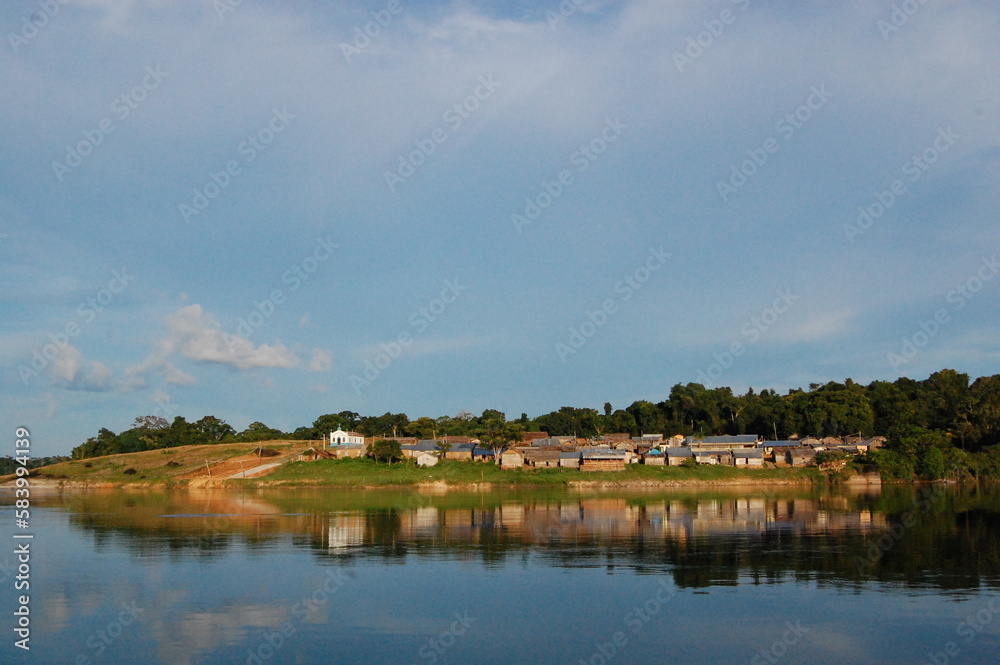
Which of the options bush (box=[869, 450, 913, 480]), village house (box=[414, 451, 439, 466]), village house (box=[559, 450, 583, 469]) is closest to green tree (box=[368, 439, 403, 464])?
village house (box=[414, 451, 439, 466])

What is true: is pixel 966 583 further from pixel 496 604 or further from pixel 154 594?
pixel 154 594

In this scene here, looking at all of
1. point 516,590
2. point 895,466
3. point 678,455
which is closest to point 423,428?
point 678,455

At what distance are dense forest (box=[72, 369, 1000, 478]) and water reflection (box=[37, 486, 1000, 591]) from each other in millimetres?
31397

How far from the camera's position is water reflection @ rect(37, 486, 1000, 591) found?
3328 cm

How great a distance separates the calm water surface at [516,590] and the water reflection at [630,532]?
249mm

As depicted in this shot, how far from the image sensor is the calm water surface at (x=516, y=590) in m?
21.6

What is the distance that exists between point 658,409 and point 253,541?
13401 cm

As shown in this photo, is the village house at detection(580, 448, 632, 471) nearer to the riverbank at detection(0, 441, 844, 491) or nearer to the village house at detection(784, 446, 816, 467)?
the riverbank at detection(0, 441, 844, 491)

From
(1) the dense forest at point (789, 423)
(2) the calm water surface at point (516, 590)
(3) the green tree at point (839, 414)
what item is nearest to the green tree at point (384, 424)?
(1) the dense forest at point (789, 423)

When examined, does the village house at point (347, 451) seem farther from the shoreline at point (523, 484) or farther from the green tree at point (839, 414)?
the green tree at point (839, 414)

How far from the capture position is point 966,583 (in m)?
29.2

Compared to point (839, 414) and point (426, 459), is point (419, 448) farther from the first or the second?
point (839, 414)

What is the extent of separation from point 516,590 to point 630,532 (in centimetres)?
1818

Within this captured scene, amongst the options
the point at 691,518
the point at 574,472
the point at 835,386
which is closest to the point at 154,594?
the point at 691,518
